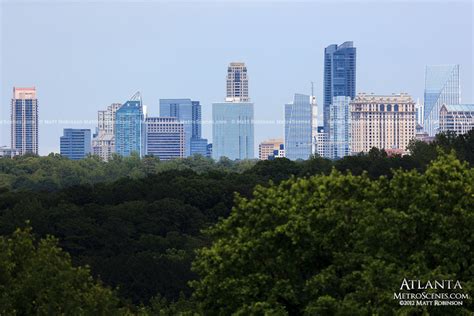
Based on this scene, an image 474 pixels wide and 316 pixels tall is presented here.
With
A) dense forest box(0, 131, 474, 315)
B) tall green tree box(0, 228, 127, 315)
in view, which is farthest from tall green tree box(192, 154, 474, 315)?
tall green tree box(0, 228, 127, 315)

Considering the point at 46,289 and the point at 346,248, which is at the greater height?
the point at 346,248

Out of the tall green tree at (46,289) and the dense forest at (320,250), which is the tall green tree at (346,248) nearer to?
the dense forest at (320,250)

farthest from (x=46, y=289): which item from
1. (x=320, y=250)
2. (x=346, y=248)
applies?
(x=346, y=248)

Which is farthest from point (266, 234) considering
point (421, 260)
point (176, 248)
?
point (176, 248)

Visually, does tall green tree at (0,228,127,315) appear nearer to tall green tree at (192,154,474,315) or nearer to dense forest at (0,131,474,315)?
dense forest at (0,131,474,315)

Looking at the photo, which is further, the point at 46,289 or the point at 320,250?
the point at 46,289

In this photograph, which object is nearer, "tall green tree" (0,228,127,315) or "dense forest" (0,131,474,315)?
"dense forest" (0,131,474,315)

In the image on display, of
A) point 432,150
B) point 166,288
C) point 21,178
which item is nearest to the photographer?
point 166,288

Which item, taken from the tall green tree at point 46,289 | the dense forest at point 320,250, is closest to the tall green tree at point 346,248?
the dense forest at point 320,250

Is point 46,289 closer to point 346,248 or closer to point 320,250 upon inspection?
point 320,250

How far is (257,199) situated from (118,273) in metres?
30.7

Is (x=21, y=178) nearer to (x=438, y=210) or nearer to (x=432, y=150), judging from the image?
(x=432, y=150)

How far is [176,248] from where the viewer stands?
241 ft

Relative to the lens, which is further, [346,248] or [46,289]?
[46,289]
